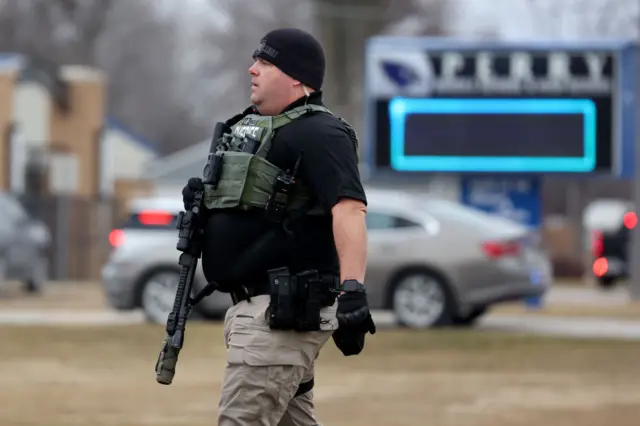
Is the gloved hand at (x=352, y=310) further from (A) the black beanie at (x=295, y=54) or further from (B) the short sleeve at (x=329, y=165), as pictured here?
(A) the black beanie at (x=295, y=54)

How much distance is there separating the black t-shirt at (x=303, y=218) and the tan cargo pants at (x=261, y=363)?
15 centimetres

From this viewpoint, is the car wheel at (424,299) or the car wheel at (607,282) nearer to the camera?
the car wheel at (424,299)

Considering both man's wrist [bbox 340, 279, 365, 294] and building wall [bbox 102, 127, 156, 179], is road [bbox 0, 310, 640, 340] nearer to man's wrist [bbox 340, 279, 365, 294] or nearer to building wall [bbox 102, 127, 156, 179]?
man's wrist [bbox 340, 279, 365, 294]

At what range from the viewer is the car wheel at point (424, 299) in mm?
17344

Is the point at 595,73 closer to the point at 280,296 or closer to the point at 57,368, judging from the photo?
the point at 57,368

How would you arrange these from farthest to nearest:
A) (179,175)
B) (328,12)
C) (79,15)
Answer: (79,15) < (179,175) < (328,12)

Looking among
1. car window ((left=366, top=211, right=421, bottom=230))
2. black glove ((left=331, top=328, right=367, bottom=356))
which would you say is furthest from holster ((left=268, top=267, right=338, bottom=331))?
car window ((left=366, top=211, right=421, bottom=230))

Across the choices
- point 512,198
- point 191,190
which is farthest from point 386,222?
point 191,190

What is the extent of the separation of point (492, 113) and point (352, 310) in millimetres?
17225

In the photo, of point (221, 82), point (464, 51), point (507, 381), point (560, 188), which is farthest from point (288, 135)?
point (221, 82)

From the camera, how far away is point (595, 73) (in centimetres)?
2277

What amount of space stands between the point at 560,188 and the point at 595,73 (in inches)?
1184

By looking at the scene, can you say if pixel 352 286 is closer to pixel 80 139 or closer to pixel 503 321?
pixel 503 321

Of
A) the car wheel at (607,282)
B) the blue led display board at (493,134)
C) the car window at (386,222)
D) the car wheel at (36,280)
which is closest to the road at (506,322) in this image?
the car window at (386,222)
